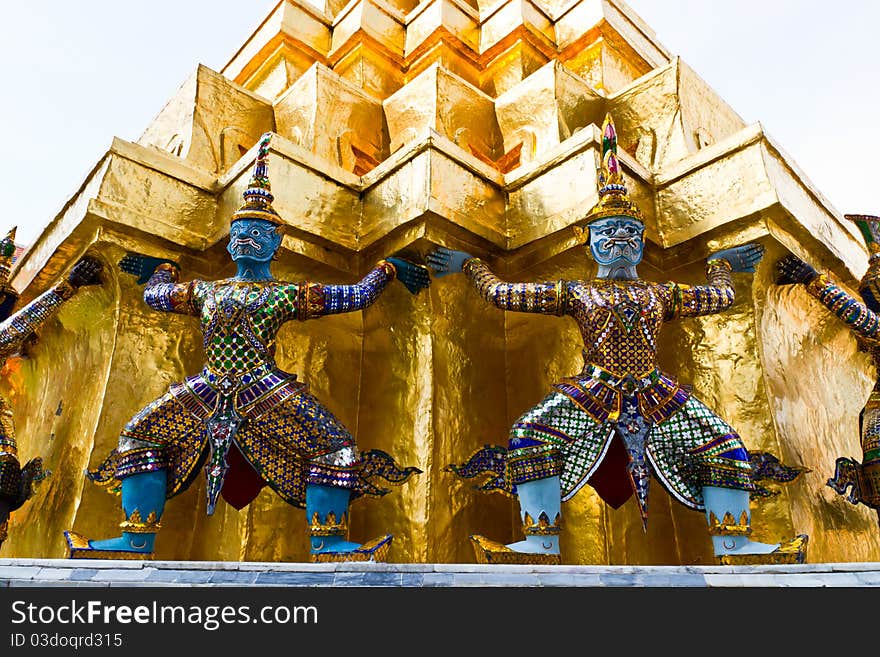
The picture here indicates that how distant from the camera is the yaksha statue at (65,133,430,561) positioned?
3473mm

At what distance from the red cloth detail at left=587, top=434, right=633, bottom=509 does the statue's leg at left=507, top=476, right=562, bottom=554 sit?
0.37 metres

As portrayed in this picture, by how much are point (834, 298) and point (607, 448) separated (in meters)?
1.79

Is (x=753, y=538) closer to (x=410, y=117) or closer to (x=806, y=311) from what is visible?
(x=806, y=311)

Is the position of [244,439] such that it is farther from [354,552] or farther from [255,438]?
[354,552]

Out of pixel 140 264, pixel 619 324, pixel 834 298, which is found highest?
pixel 140 264

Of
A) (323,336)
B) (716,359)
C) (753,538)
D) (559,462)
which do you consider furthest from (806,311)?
(323,336)

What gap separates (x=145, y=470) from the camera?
3.51 metres

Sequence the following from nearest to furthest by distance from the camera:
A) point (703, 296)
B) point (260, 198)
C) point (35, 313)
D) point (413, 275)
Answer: point (703, 296) < point (260, 198) < point (35, 313) < point (413, 275)

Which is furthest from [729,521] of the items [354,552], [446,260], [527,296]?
[446,260]

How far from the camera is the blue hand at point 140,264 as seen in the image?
445 centimetres

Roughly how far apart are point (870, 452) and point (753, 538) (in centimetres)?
87
